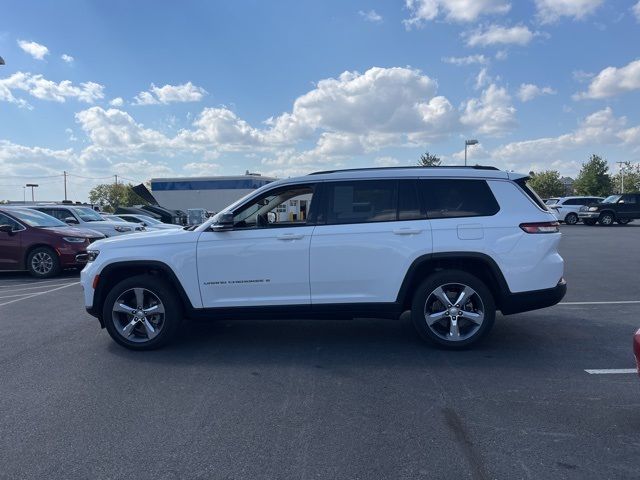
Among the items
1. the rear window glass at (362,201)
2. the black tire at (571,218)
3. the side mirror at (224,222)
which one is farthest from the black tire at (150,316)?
the black tire at (571,218)

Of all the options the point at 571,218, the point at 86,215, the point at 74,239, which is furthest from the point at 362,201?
the point at 571,218

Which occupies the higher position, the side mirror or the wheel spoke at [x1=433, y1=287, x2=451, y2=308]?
the side mirror

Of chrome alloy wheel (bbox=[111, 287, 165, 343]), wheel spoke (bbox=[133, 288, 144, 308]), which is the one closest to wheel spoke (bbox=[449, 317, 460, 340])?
chrome alloy wheel (bbox=[111, 287, 165, 343])

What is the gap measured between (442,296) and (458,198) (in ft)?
3.48

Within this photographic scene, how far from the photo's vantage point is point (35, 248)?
1132cm

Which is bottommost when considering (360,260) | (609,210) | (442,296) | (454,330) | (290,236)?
(454,330)

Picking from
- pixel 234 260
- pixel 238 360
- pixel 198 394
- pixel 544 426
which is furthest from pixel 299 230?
pixel 544 426

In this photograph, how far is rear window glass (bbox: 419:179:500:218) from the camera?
522cm

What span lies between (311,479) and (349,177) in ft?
10.7

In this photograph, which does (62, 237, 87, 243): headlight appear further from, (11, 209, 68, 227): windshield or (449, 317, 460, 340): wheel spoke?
(449, 317, 460, 340): wheel spoke


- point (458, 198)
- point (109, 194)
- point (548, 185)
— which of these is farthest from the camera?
point (109, 194)

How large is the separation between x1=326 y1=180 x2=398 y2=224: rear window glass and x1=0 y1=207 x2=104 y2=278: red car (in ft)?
26.9

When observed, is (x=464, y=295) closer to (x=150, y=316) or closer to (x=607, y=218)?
(x=150, y=316)

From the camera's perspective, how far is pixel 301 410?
384 cm
